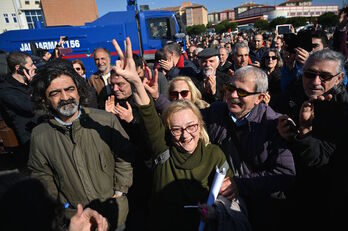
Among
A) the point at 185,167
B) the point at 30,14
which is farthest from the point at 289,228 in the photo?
the point at 30,14

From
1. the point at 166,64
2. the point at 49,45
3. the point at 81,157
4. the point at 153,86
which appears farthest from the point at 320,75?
the point at 49,45

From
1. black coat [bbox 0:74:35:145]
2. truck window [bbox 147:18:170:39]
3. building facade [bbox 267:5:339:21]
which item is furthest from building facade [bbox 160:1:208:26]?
black coat [bbox 0:74:35:145]

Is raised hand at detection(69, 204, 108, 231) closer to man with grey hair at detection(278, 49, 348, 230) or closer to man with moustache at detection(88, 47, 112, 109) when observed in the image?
man with grey hair at detection(278, 49, 348, 230)

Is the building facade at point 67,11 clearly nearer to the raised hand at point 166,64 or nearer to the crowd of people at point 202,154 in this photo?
the raised hand at point 166,64

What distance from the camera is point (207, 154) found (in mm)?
1722

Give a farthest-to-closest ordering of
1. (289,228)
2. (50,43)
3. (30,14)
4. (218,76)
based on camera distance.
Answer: (30,14) < (50,43) < (218,76) < (289,228)

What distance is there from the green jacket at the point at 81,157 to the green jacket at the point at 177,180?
1.51ft

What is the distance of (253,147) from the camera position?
1796 mm

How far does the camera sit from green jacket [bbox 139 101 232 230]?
1651mm

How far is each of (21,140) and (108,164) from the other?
1.97m

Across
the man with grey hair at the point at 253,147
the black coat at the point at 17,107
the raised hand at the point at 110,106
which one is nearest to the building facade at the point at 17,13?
the black coat at the point at 17,107

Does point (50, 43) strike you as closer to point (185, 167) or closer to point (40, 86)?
point (40, 86)

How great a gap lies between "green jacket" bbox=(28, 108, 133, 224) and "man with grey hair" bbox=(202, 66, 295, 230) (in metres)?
0.89

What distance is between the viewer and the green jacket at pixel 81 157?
186 cm
